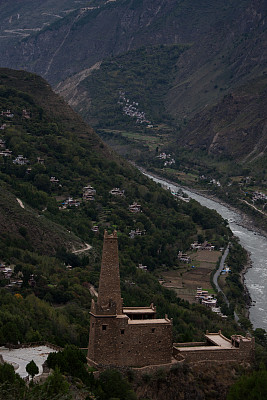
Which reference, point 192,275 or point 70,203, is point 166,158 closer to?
point 70,203

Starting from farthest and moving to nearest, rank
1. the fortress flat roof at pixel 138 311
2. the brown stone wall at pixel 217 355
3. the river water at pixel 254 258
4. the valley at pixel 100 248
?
1. the river water at pixel 254 258
2. the fortress flat roof at pixel 138 311
3. the brown stone wall at pixel 217 355
4. the valley at pixel 100 248

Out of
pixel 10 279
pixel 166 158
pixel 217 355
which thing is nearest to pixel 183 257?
pixel 10 279

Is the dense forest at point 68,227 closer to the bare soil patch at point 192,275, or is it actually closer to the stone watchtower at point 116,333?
the bare soil patch at point 192,275

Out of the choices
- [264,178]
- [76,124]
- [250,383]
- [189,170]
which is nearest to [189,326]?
[250,383]

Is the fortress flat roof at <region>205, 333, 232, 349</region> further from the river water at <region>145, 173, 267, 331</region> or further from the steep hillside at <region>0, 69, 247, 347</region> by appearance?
the river water at <region>145, 173, 267, 331</region>

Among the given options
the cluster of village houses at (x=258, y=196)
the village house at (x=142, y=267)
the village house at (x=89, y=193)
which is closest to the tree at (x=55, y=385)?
the village house at (x=142, y=267)

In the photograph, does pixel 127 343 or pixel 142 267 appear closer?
pixel 127 343

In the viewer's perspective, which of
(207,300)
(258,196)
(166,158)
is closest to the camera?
(207,300)

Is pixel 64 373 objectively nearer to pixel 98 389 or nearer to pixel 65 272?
pixel 98 389
